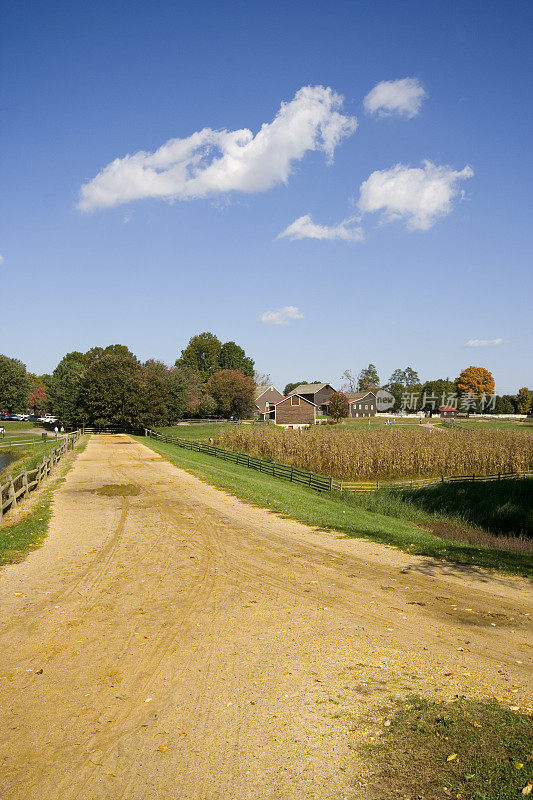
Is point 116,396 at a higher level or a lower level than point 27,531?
higher

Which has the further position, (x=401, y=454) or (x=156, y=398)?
(x=156, y=398)

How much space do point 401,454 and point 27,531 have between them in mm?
24805

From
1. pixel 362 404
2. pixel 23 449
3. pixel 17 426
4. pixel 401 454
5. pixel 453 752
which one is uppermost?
pixel 362 404

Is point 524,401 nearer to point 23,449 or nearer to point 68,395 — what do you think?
point 68,395

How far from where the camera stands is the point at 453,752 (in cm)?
529

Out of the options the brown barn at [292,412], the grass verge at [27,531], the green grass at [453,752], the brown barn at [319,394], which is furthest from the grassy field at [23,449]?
the brown barn at [319,394]

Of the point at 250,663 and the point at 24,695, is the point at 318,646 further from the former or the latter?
the point at 24,695

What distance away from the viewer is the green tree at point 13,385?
91.8 meters

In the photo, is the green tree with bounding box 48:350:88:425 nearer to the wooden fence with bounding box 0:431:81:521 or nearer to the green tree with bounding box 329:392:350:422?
the green tree with bounding box 329:392:350:422

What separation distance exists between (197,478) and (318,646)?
19.1 metres

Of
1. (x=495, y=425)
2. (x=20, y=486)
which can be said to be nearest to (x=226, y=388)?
(x=495, y=425)

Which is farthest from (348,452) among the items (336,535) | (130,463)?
(336,535)

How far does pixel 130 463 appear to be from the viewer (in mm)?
33031

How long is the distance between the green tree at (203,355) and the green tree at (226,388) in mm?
21091
